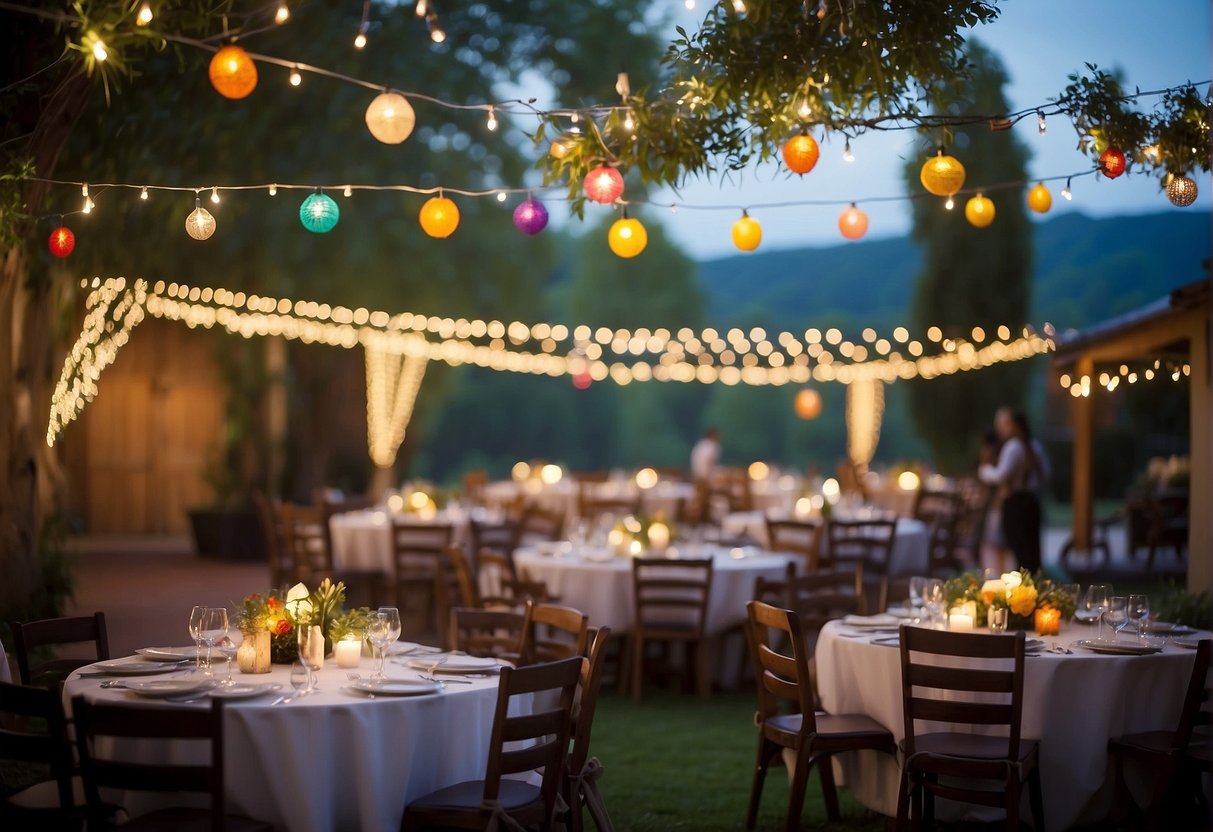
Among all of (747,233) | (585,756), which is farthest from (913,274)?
(585,756)

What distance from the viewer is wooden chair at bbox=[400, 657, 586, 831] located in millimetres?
4164

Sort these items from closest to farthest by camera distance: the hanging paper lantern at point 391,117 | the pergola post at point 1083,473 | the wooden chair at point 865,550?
the hanging paper lantern at point 391,117 < the wooden chair at point 865,550 < the pergola post at point 1083,473

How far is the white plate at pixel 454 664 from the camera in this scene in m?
4.76

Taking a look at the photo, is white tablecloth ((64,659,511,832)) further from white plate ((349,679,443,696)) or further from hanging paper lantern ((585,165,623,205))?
hanging paper lantern ((585,165,623,205))

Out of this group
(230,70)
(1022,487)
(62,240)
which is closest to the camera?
(230,70)

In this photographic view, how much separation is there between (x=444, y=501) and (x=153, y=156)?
4.47m

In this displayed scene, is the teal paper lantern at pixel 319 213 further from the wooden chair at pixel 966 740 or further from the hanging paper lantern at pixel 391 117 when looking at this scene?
the wooden chair at pixel 966 740

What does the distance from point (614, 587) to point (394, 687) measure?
4228mm

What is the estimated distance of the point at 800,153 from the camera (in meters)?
6.08

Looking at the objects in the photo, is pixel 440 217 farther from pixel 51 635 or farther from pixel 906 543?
pixel 906 543

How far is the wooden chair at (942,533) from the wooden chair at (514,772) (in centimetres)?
751

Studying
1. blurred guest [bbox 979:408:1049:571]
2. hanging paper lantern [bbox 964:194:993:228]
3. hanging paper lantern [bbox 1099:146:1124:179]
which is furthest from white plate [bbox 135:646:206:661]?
blurred guest [bbox 979:408:1049:571]

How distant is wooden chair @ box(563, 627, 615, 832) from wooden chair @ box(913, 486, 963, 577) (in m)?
7.02

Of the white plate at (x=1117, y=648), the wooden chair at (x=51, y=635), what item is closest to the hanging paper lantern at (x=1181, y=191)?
the white plate at (x=1117, y=648)
